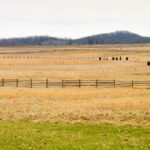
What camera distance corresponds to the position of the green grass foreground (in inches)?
786

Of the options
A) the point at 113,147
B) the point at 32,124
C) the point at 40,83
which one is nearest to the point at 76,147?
the point at 113,147

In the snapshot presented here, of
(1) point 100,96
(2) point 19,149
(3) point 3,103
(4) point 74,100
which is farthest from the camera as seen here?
(1) point 100,96

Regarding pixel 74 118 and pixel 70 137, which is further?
pixel 74 118

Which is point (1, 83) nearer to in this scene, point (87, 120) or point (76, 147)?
point (87, 120)

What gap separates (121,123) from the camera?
2808 centimetres

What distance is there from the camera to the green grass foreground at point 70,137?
20.0 meters

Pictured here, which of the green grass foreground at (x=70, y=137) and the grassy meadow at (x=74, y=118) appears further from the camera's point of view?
the grassy meadow at (x=74, y=118)

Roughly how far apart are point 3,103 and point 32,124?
37.7ft

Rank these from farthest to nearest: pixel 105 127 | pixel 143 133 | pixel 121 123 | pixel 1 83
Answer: pixel 1 83
pixel 121 123
pixel 105 127
pixel 143 133

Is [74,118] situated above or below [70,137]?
below

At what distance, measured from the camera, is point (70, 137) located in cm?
2228

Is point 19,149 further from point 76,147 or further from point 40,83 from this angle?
point 40,83

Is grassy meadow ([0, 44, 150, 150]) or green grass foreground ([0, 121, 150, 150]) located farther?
grassy meadow ([0, 44, 150, 150])

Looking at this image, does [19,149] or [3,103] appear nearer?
[19,149]
